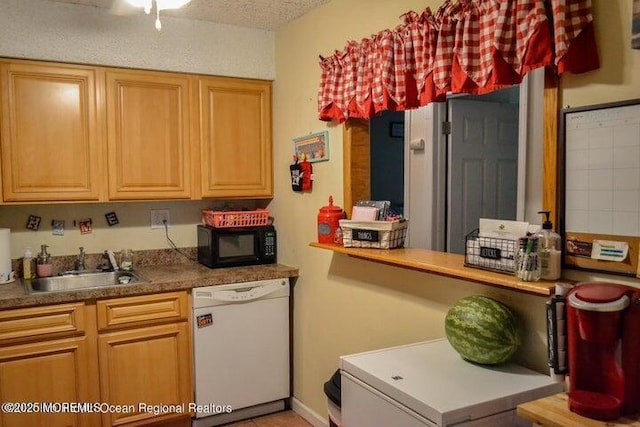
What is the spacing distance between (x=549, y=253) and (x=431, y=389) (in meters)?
0.57

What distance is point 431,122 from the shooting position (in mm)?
3271

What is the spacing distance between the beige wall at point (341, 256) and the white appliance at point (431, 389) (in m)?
0.19

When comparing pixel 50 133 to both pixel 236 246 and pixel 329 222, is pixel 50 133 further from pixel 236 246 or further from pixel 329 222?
pixel 329 222

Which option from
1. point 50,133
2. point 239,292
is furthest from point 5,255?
point 239,292

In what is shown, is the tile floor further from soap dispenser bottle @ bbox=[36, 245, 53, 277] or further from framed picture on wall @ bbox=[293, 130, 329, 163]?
framed picture on wall @ bbox=[293, 130, 329, 163]

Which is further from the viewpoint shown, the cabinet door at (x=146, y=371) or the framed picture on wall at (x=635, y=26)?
the cabinet door at (x=146, y=371)

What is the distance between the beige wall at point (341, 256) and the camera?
1562mm

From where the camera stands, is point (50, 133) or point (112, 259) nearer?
point (50, 133)

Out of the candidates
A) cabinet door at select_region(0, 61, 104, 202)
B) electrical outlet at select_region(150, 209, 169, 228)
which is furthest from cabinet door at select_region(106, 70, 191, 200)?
electrical outlet at select_region(150, 209, 169, 228)

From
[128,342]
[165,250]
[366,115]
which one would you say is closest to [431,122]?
[366,115]

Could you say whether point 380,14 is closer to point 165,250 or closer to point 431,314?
point 431,314

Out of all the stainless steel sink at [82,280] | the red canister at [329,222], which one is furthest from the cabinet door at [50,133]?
the red canister at [329,222]

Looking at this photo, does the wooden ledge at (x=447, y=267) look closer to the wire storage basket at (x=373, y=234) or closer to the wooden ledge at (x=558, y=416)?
the wire storage basket at (x=373, y=234)

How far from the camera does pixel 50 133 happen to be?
2.88 m
